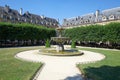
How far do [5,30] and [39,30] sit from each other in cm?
1094

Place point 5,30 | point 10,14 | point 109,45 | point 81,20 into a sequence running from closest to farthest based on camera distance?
1. point 5,30
2. point 109,45
3. point 10,14
4. point 81,20

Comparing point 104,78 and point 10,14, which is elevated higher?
point 10,14

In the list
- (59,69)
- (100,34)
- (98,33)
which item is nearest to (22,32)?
(98,33)

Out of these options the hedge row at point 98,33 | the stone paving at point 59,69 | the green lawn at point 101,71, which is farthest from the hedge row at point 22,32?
the green lawn at point 101,71

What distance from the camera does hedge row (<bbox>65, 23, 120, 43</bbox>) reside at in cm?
3512

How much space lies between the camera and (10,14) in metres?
65.0

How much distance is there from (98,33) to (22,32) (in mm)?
19473

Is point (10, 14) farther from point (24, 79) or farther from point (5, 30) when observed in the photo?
point (24, 79)

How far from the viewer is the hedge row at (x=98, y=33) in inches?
1383

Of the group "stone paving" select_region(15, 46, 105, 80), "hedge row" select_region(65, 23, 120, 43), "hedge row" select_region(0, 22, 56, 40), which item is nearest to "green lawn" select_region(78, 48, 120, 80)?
"stone paving" select_region(15, 46, 105, 80)

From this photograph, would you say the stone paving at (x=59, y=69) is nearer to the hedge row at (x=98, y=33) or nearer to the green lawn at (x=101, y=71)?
the green lawn at (x=101, y=71)

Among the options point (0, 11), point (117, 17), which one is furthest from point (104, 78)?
point (0, 11)

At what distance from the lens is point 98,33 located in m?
39.5

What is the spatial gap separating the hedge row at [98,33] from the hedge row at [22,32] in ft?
27.3
